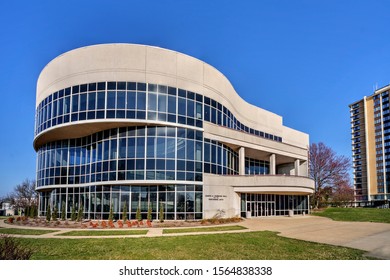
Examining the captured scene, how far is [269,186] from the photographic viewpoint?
29.1 m

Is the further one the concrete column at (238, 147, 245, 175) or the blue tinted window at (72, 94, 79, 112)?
the concrete column at (238, 147, 245, 175)

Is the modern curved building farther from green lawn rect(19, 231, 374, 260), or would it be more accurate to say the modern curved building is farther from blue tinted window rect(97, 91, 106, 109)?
green lawn rect(19, 231, 374, 260)

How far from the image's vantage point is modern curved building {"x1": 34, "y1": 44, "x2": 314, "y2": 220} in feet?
80.7

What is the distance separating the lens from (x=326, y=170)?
50125 mm

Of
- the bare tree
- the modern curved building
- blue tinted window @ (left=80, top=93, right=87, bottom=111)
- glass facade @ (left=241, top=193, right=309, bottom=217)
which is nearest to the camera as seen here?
the modern curved building

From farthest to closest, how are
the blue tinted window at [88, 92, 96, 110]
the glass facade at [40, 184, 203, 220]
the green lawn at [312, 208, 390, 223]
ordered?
the green lawn at [312, 208, 390, 223] < the blue tinted window at [88, 92, 96, 110] < the glass facade at [40, 184, 203, 220]

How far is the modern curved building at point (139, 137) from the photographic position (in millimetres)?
24609

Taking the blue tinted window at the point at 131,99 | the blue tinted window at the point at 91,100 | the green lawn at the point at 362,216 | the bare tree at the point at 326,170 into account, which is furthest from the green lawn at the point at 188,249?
the bare tree at the point at 326,170

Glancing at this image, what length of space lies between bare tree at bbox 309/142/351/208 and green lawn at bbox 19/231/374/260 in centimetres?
3919

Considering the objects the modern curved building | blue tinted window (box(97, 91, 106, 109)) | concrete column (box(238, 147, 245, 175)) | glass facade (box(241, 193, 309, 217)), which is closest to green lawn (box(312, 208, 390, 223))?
glass facade (box(241, 193, 309, 217))

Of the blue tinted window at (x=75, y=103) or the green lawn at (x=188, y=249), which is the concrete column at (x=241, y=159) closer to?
the blue tinted window at (x=75, y=103)

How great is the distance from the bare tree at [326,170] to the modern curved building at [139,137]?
22.8m

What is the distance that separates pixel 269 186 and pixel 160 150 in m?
11.3

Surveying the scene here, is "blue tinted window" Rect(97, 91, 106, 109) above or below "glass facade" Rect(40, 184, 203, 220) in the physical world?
above
